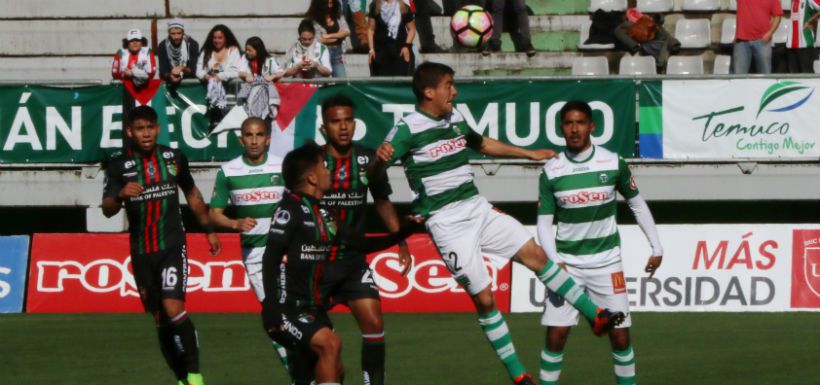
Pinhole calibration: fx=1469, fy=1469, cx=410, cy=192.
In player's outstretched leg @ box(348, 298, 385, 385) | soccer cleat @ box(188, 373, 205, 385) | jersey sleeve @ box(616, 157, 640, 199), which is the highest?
jersey sleeve @ box(616, 157, 640, 199)

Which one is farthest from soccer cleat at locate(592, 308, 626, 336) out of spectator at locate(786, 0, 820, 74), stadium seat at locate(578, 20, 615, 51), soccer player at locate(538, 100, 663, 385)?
stadium seat at locate(578, 20, 615, 51)

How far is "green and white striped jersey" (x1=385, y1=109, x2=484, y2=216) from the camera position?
33.0ft

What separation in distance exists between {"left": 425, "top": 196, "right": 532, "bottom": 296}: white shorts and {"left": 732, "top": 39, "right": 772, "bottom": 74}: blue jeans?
31.6 feet

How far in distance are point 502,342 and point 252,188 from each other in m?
2.68

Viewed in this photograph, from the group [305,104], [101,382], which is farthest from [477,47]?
[101,382]

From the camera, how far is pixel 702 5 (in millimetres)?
21875

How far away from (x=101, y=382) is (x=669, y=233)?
8.09 m

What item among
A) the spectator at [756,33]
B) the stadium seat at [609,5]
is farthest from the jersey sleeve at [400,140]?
the stadium seat at [609,5]

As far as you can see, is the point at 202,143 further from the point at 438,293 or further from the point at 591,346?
the point at 591,346

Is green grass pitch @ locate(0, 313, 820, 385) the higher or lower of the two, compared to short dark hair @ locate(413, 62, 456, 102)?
lower

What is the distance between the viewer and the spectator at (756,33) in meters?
18.9

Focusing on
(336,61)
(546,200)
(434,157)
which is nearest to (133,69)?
(336,61)

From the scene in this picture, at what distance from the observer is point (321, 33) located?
65.7ft

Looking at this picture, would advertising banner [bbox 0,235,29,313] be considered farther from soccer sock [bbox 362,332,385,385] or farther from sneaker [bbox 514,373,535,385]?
sneaker [bbox 514,373,535,385]
